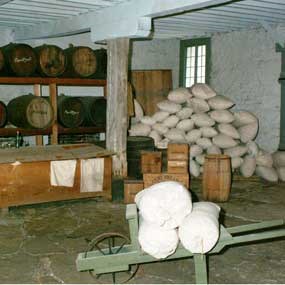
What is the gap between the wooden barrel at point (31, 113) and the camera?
7590 millimetres

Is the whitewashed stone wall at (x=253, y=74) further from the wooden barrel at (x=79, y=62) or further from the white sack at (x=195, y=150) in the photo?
the wooden barrel at (x=79, y=62)

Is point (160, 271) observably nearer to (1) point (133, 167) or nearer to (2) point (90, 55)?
(1) point (133, 167)

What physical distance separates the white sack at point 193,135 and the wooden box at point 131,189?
2.92 meters

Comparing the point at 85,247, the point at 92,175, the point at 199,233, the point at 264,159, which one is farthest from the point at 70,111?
the point at 199,233

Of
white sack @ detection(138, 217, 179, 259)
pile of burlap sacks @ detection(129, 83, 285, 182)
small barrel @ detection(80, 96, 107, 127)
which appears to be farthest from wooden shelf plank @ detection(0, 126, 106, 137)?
white sack @ detection(138, 217, 179, 259)

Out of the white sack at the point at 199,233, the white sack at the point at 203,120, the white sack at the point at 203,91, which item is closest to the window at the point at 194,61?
the white sack at the point at 203,91

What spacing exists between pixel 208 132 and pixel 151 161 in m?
2.58

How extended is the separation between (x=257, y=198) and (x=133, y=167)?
7.42 feet

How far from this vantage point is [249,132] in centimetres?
949

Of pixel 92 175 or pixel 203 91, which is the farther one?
pixel 203 91

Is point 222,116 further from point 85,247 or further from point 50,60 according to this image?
point 85,247

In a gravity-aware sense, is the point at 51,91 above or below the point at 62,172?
above

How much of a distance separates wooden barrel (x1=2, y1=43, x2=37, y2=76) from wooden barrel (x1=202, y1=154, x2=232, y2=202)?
351cm

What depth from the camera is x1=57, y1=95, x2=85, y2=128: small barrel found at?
8.19 meters
